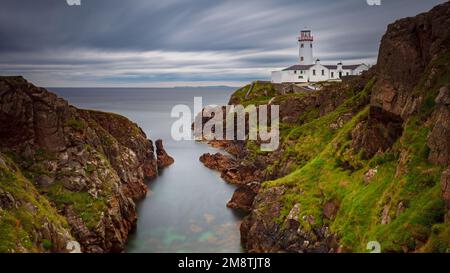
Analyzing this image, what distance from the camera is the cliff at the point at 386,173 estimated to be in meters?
25.9

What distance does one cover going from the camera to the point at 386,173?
34062mm

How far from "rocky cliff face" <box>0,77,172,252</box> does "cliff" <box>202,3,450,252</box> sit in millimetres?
16256

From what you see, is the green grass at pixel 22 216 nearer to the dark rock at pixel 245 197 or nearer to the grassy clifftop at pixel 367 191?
the grassy clifftop at pixel 367 191

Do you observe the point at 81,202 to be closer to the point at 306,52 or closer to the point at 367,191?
the point at 367,191

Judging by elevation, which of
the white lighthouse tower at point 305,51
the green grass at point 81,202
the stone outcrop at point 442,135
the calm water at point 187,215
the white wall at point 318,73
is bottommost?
the calm water at point 187,215

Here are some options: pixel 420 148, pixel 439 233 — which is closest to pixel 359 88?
pixel 420 148

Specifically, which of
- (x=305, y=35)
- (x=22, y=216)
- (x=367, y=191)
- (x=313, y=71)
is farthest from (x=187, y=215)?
(x=305, y=35)

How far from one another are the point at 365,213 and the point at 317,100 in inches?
1935

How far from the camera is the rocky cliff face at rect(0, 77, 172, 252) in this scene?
43.6 meters

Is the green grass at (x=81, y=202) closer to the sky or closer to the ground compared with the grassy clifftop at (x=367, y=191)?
closer to the ground

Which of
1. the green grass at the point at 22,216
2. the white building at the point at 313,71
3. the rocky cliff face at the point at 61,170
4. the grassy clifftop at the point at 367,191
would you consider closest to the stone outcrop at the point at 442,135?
the grassy clifftop at the point at 367,191

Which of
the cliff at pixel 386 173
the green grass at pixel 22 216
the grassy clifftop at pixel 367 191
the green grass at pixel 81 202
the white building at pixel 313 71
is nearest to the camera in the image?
the grassy clifftop at pixel 367 191

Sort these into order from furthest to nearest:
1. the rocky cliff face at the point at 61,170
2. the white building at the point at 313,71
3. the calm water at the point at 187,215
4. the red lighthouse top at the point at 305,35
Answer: the red lighthouse top at the point at 305,35 → the white building at the point at 313,71 → the calm water at the point at 187,215 → the rocky cliff face at the point at 61,170

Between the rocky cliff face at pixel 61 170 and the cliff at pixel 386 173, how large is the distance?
16256mm
